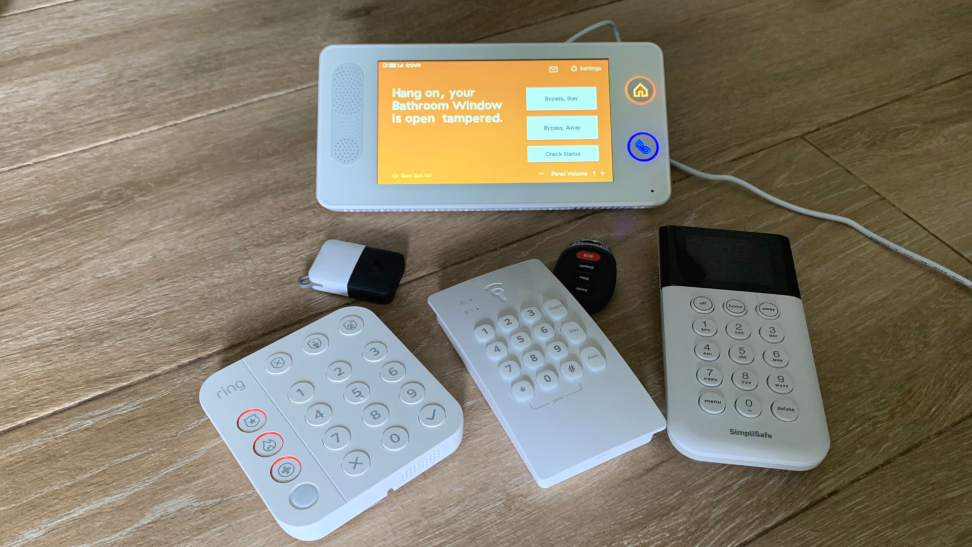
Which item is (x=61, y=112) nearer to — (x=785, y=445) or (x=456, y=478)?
(x=456, y=478)

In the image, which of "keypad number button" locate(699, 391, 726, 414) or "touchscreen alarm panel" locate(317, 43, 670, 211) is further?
"touchscreen alarm panel" locate(317, 43, 670, 211)

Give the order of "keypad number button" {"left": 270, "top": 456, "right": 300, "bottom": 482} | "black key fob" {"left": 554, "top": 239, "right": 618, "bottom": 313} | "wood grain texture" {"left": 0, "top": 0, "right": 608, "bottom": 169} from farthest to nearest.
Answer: "wood grain texture" {"left": 0, "top": 0, "right": 608, "bottom": 169} < "black key fob" {"left": 554, "top": 239, "right": 618, "bottom": 313} < "keypad number button" {"left": 270, "top": 456, "right": 300, "bottom": 482}

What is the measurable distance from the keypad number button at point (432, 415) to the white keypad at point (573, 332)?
106 mm

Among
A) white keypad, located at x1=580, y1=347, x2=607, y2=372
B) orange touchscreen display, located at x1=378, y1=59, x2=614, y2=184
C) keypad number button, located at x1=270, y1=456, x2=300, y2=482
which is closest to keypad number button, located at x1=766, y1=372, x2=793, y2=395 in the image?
white keypad, located at x1=580, y1=347, x2=607, y2=372

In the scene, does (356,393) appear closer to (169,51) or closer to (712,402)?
(712,402)

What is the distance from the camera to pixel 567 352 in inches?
18.1

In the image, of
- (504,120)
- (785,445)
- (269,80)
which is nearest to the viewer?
(785,445)

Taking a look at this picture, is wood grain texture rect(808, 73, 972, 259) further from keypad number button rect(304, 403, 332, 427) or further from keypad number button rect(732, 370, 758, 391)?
keypad number button rect(304, 403, 332, 427)

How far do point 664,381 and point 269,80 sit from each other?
1.64ft

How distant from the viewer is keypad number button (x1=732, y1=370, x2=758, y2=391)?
0.44 meters

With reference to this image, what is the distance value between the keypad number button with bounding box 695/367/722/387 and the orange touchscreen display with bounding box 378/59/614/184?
20cm

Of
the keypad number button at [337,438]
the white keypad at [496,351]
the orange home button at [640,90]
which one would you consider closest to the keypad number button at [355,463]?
the keypad number button at [337,438]

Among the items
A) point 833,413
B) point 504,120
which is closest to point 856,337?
point 833,413

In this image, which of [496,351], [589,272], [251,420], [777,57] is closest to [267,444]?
[251,420]
